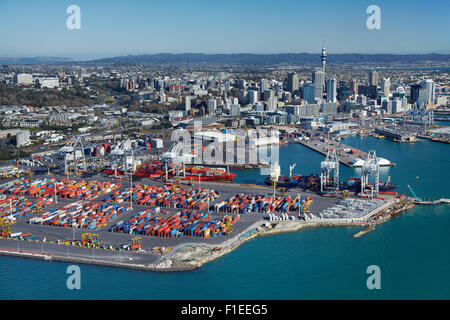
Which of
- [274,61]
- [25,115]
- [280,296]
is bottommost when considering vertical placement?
[280,296]

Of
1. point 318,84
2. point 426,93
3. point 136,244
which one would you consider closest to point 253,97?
point 318,84

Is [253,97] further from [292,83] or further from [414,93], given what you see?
[414,93]

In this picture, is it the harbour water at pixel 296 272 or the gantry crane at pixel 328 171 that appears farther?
the gantry crane at pixel 328 171

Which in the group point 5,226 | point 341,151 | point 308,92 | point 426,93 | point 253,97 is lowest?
point 5,226

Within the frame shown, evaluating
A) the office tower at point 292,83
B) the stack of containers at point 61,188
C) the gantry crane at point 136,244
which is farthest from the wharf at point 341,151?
the office tower at point 292,83

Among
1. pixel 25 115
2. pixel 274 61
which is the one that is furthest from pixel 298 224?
pixel 274 61

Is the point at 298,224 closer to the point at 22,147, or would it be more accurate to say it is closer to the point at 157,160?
the point at 157,160

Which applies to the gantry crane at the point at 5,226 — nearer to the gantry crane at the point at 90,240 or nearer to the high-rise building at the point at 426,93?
the gantry crane at the point at 90,240
